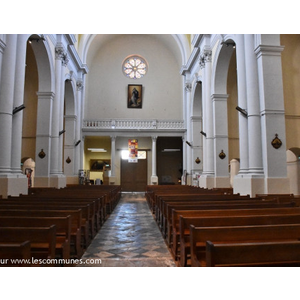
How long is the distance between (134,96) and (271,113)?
15.3 metres

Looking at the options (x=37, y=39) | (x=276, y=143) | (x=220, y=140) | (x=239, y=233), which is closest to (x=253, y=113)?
(x=276, y=143)

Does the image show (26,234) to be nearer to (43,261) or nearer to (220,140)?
(43,261)

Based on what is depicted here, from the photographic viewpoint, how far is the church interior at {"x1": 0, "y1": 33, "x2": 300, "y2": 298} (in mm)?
3348

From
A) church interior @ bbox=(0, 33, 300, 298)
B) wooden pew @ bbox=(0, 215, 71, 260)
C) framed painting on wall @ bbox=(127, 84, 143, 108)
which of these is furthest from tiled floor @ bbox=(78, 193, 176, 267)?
framed painting on wall @ bbox=(127, 84, 143, 108)

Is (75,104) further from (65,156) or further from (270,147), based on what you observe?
(270,147)

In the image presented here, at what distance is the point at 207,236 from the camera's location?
2.64 meters

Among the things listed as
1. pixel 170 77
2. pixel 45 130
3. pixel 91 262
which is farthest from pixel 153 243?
pixel 170 77

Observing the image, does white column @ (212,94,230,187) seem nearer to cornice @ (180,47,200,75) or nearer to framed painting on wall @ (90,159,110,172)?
cornice @ (180,47,200,75)

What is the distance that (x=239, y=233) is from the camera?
106 inches

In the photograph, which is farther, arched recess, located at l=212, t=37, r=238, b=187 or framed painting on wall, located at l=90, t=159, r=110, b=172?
framed painting on wall, located at l=90, t=159, r=110, b=172

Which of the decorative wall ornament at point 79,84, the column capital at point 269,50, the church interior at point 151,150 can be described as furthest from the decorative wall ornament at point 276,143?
the decorative wall ornament at point 79,84

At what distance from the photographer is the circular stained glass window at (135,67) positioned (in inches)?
883

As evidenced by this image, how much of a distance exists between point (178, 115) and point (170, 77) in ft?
9.97

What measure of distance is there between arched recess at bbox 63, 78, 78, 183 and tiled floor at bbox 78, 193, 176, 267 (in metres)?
10.3
